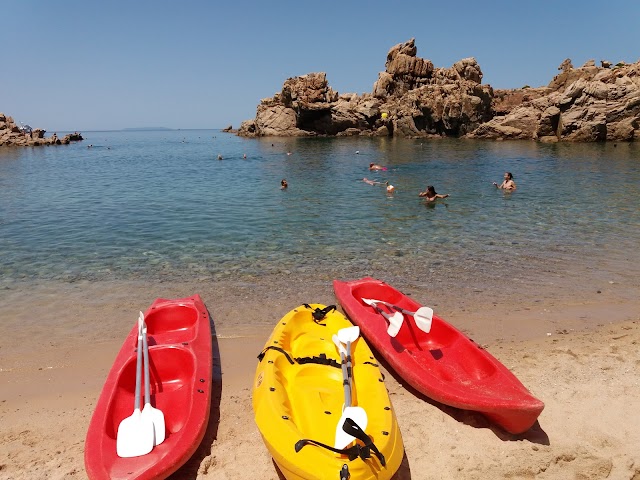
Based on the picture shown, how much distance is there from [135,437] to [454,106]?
2441 inches

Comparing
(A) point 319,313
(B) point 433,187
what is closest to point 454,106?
(B) point 433,187

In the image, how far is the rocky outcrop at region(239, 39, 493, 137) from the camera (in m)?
60.3

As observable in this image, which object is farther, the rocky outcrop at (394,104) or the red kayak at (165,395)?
the rocky outcrop at (394,104)

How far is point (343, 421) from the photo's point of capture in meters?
3.96

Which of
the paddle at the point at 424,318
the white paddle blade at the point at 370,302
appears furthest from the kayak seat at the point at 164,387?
the paddle at the point at 424,318

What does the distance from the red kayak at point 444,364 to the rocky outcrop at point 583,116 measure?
49828 mm

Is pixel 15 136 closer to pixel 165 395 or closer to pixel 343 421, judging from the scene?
pixel 165 395

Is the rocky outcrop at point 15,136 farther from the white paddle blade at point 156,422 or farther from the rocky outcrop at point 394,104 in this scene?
the white paddle blade at point 156,422

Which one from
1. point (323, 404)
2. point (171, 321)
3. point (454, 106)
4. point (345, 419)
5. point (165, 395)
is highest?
point (454, 106)

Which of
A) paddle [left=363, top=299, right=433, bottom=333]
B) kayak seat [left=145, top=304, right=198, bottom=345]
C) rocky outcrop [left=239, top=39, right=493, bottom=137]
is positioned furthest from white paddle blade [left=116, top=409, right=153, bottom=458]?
rocky outcrop [left=239, top=39, right=493, bottom=137]

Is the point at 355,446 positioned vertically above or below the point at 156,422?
above

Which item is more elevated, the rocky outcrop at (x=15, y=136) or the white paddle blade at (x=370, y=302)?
the rocky outcrop at (x=15, y=136)

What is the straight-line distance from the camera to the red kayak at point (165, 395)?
13.4 ft

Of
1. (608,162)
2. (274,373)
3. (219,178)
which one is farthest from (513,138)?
(274,373)
